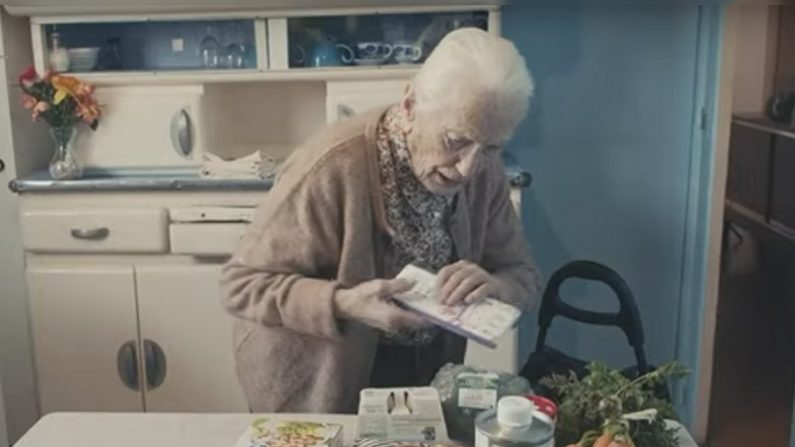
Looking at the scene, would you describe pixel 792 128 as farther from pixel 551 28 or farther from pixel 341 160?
pixel 341 160

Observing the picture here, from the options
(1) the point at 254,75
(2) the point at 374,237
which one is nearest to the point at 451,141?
(2) the point at 374,237

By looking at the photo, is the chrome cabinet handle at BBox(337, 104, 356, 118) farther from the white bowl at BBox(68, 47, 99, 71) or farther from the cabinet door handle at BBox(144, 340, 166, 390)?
the cabinet door handle at BBox(144, 340, 166, 390)

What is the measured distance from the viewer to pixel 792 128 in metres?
3.65

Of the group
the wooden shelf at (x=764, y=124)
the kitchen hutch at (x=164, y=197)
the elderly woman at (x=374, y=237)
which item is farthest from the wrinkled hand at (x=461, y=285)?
the wooden shelf at (x=764, y=124)

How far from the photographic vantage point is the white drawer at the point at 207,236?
2.48 m

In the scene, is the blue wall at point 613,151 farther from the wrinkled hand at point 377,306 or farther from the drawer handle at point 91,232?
the wrinkled hand at point 377,306

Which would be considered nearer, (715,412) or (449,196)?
(449,196)

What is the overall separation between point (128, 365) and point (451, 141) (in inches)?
63.9

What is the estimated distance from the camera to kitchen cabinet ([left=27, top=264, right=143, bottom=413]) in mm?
2545

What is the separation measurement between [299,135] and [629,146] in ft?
3.56

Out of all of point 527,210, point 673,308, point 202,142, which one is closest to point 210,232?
point 202,142

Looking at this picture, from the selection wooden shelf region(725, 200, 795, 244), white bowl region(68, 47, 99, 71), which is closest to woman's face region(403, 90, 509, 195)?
white bowl region(68, 47, 99, 71)

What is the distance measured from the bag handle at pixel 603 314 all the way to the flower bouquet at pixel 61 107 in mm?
1420

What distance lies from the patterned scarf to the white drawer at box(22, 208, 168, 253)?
3.92 ft
